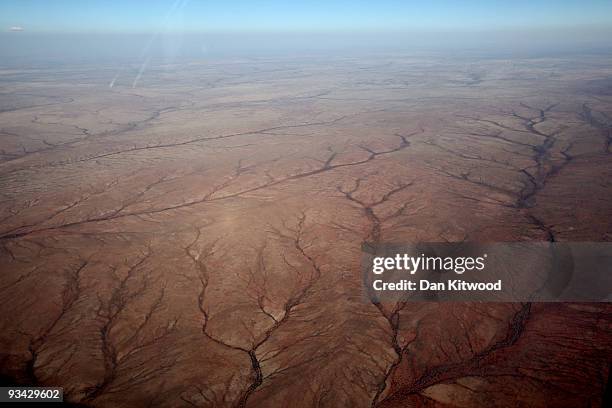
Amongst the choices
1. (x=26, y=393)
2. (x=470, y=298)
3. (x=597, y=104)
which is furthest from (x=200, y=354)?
(x=597, y=104)

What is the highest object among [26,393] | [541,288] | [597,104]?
[597,104]

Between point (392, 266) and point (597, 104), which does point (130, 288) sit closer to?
point (392, 266)

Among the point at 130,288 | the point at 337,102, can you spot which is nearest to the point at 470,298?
the point at 130,288

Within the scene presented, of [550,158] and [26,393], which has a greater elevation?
[550,158]

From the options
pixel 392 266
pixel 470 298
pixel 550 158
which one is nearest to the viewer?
pixel 470 298

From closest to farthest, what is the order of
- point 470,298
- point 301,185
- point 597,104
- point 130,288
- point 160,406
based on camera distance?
point 160,406 < point 470,298 < point 130,288 < point 301,185 < point 597,104

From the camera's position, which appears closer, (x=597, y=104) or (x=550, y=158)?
(x=550, y=158)

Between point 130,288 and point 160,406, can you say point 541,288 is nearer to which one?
point 160,406
